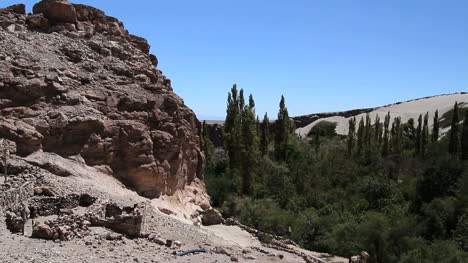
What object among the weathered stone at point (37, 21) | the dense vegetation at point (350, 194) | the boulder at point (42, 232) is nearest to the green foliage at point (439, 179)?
the dense vegetation at point (350, 194)

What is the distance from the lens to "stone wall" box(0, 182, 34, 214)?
1422cm

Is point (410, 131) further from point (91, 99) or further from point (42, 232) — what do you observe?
point (42, 232)

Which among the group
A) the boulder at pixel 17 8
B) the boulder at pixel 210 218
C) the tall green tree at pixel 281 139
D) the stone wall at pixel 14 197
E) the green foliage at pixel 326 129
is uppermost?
the boulder at pixel 17 8

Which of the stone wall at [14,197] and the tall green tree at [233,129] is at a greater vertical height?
the tall green tree at [233,129]

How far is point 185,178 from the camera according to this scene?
2630 centimetres

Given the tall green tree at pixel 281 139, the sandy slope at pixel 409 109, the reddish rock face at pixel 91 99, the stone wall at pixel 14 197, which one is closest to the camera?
the stone wall at pixel 14 197

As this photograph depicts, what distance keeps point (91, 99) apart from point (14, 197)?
7407 millimetres

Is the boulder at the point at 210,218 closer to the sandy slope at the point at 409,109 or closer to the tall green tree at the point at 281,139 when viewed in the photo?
the tall green tree at the point at 281,139

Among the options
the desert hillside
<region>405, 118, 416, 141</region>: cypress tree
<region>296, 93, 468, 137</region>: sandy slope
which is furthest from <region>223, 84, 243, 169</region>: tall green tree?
<region>296, 93, 468, 137</region>: sandy slope

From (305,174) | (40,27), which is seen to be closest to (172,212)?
(40,27)

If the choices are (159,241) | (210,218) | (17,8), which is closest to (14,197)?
(159,241)

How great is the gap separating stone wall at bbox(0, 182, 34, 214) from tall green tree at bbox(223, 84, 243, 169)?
24.2 m

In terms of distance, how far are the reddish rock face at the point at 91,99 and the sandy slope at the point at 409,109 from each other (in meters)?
66.9

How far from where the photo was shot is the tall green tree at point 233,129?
39.7 metres
